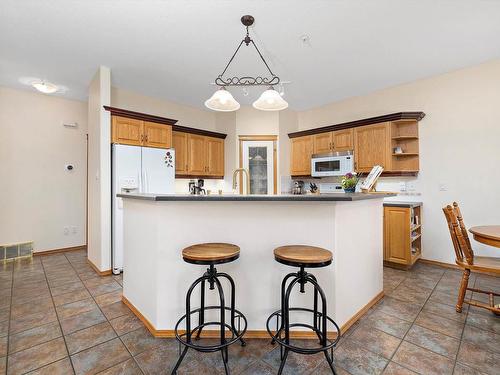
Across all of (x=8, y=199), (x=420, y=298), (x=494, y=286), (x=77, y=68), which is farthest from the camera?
(x=8, y=199)

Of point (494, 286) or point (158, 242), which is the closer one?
point (158, 242)

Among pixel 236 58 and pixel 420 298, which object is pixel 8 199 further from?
pixel 420 298

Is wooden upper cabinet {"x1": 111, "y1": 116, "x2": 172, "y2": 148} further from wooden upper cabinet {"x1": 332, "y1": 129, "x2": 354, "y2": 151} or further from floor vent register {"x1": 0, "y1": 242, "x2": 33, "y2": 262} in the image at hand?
wooden upper cabinet {"x1": 332, "y1": 129, "x2": 354, "y2": 151}

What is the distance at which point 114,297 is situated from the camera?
2568 mm

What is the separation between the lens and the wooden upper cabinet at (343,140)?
424 centimetres

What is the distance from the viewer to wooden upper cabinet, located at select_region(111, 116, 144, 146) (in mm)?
3332

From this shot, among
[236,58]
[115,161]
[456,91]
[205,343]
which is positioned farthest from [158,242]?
[456,91]

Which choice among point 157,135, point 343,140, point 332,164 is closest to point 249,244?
point 157,135

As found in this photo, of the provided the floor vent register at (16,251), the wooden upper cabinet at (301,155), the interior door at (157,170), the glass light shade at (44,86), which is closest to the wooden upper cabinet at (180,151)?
the interior door at (157,170)

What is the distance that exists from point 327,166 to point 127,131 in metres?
3.36

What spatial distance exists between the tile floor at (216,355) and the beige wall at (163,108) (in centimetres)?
293

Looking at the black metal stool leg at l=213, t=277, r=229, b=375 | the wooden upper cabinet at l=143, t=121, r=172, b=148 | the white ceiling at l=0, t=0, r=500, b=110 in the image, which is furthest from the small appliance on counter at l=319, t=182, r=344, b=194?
the black metal stool leg at l=213, t=277, r=229, b=375

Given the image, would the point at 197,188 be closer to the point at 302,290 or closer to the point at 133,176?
the point at 133,176

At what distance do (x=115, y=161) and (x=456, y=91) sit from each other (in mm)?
4781
